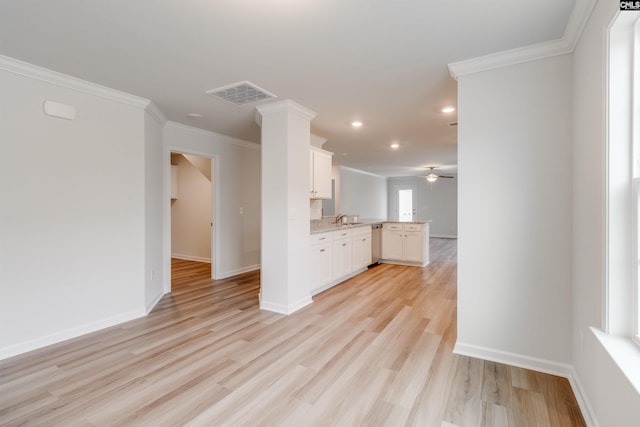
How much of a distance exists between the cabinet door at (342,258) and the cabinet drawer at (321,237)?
19 centimetres

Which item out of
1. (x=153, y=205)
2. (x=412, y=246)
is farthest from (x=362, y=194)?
(x=153, y=205)

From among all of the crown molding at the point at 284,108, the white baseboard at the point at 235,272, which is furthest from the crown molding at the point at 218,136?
the white baseboard at the point at 235,272

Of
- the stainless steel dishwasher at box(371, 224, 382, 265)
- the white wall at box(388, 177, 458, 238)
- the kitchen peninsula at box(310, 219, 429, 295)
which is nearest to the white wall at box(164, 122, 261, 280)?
the kitchen peninsula at box(310, 219, 429, 295)

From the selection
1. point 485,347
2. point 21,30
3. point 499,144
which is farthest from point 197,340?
point 499,144

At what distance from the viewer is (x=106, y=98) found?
10.1 feet

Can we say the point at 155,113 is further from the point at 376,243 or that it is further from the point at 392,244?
the point at 392,244

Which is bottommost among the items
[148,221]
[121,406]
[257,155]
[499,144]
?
[121,406]

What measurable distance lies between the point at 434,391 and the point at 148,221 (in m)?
3.46

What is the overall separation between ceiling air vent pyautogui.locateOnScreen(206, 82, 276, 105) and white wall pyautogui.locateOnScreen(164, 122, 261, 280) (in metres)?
1.56

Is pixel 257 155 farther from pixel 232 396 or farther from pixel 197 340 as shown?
pixel 232 396

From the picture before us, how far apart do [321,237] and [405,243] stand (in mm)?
2740

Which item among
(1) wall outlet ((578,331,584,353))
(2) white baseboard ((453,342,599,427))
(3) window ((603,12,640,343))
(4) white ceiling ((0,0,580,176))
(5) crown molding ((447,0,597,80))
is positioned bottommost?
(2) white baseboard ((453,342,599,427))

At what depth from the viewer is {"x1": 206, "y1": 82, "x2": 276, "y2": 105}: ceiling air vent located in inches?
118

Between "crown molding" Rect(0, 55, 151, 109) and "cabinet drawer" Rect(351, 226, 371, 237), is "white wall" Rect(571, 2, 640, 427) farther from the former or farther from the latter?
"crown molding" Rect(0, 55, 151, 109)
